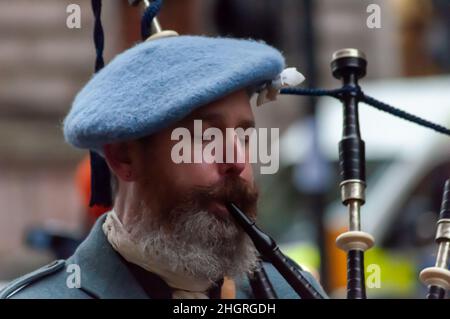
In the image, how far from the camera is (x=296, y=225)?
32.7ft

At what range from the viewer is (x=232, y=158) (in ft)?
9.44

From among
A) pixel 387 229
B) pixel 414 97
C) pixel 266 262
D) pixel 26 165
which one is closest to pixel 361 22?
pixel 26 165

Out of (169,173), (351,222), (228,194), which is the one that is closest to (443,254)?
(351,222)

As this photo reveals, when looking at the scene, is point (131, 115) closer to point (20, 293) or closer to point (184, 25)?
point (20, 293)

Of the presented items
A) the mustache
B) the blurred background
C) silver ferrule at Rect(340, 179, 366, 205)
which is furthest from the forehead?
the blurred background

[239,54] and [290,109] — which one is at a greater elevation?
[290,109]

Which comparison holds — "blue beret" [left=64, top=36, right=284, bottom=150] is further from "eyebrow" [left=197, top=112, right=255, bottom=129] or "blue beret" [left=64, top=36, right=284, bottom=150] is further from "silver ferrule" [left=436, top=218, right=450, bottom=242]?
"silver ferrule" [left=436, top=218, right=450, bottom=242]

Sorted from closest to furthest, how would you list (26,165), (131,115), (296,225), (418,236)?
(131,115) → (418,236) → (296,225) → (26,165)

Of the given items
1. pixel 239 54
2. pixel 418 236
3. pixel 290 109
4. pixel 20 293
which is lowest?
pixel 20 293

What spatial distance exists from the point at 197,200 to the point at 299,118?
10628 millimetres

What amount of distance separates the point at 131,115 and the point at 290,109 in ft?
41.3

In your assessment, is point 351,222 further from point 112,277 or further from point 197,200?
point 112,277

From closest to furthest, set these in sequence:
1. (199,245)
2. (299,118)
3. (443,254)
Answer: (443,254) → (199,245) → (299,118)

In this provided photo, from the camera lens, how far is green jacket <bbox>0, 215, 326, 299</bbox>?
9.87 feet
